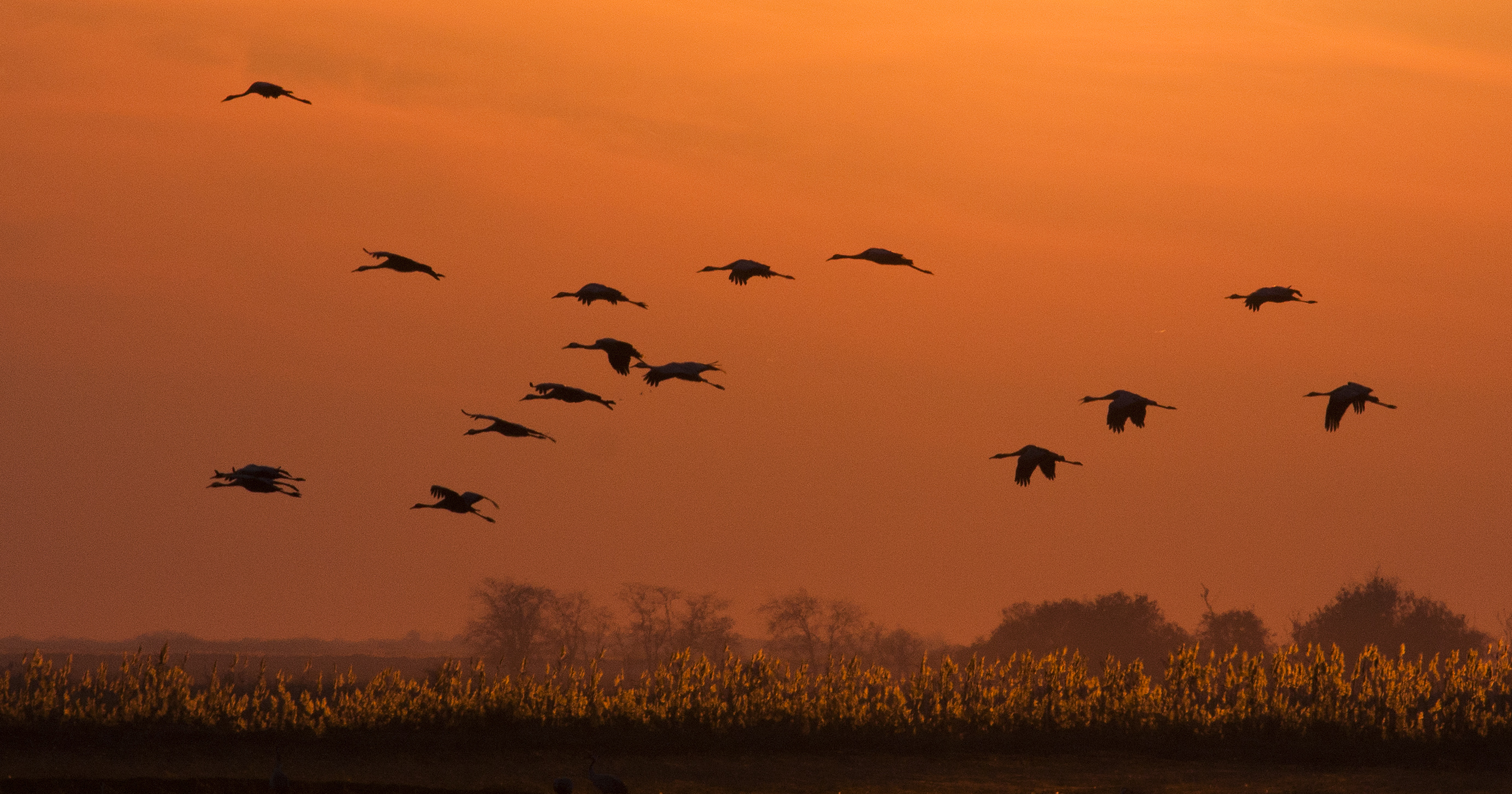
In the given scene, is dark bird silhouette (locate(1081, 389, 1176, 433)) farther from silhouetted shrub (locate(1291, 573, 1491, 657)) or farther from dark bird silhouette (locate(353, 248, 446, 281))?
silhouetted shrub (locate(1291, 573, 1491, 657))

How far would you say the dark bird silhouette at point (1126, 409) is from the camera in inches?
714

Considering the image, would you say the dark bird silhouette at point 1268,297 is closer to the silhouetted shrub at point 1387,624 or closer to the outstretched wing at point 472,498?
the outstretched wing at point 472,498

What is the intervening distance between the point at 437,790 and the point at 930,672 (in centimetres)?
1263

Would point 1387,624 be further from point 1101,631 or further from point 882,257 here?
point 882,257

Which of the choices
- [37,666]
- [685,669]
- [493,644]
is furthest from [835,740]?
[493,644]

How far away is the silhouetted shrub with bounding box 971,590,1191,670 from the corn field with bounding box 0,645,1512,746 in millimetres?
76433

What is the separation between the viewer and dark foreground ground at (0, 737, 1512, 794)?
871 inches

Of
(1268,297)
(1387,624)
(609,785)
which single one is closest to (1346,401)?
(1268,297)

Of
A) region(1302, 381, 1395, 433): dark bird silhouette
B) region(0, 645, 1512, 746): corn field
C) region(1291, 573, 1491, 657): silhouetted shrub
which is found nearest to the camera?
region(1302, 381, 1395, 433): dark bird silhouette

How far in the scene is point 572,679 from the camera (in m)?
30.9

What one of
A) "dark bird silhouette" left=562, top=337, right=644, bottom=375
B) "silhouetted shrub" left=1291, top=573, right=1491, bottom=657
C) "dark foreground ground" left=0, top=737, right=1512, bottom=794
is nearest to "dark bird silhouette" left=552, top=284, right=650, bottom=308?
"dark bird silhouette" left=562, top=337, right=644, bottom=375

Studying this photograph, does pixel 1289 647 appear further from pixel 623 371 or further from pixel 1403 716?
pixel 623 371

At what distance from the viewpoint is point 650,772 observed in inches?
968

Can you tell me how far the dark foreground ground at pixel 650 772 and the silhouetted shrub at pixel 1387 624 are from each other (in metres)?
79.7
